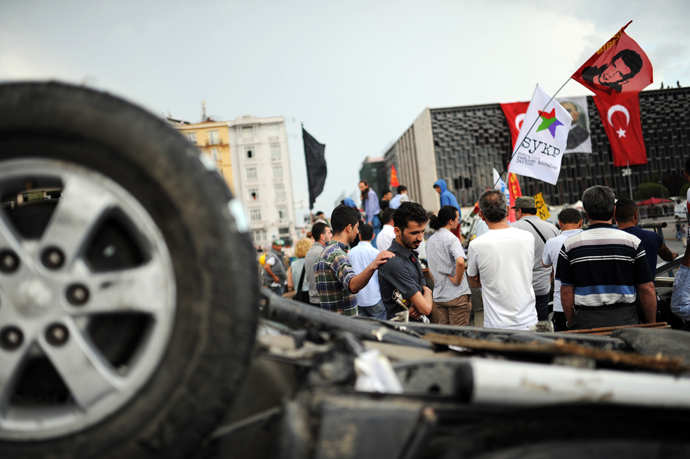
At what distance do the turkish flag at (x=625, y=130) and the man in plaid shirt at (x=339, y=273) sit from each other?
6.27 meters

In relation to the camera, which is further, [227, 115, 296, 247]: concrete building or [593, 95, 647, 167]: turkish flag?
[227, 115, 296, 247]: concrete building

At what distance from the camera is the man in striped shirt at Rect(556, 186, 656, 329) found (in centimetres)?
373

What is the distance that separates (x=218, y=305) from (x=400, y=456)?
0.55 metres

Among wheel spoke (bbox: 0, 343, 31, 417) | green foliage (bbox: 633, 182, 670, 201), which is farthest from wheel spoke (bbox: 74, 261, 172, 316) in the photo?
green foliage (bbox: 633, 182, 670, 201)

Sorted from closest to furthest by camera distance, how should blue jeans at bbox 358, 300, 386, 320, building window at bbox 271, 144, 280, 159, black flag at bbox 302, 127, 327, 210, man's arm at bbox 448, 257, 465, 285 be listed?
man's arm at bbox 448, 257, 465, 285 → blue jeans at bbox 358, 300, 386, 320 → black flag at bbox 302, 127, 327, 210 → building window at bbox 271, 144, 280, 159

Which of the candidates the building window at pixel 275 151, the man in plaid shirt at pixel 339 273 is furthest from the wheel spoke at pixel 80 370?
the building window at pixel 275 151

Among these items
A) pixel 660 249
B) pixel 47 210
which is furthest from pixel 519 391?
pixel 660 249

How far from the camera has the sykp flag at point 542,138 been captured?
731 cm

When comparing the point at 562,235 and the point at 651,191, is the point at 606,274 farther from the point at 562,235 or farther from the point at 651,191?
the point at 651,191

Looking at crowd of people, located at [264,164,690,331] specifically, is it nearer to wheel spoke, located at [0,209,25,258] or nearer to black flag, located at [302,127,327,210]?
wheel spoke, located at [0,209,25,258]

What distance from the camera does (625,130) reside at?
30.3 ft

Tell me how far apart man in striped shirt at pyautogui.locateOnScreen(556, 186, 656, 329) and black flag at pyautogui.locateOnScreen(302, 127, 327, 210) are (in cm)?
845

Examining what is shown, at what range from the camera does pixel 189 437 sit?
3.64 ft

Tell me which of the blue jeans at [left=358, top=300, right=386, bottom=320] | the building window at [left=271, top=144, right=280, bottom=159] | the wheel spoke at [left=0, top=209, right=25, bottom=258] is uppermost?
the building window at [left=271, top=144, right=280, bottom=159]
